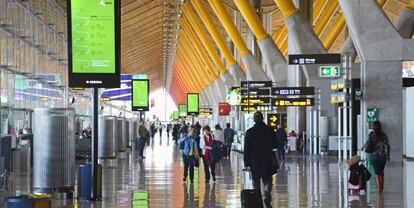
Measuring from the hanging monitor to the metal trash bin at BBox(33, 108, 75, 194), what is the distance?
1569 mm

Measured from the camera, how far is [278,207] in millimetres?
13445

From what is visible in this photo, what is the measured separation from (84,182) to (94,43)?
106 inches

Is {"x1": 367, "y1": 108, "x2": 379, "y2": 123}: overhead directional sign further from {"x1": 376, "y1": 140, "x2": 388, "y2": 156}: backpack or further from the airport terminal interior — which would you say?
{"x1": 376, "y1": 140, "x2": 388, "y2": 156}: backpack

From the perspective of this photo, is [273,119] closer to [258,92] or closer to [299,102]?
[258,92]

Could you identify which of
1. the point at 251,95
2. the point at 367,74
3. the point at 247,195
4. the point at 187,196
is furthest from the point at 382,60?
the point at 247,195

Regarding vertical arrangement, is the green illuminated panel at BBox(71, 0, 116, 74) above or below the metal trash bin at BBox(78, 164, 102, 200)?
above

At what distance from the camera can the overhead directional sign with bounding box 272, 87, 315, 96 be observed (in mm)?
34562

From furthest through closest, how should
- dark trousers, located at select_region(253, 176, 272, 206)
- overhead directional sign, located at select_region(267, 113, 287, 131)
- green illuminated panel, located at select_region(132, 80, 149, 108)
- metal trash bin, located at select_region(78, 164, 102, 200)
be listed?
overhead directional sign, located at select_region(267, 113, 287, 131), green illuminated panel, located at select_region(132, 80, 149, 108), metal trash bin, located at select_region(78, 164, 102, 200), dark trousers, located at select_region(253, 176, 272, 206)

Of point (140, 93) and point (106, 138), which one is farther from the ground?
point (140, 93)

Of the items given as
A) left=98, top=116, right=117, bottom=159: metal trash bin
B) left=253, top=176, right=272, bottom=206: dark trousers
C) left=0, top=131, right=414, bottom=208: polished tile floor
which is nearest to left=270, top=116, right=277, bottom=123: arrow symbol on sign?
left=98, top=116, right=117, bottom=159: metal trash bin

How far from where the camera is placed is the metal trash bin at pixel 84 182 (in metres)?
15.1

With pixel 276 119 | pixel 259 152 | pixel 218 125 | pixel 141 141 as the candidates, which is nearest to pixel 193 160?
pixel 259 152

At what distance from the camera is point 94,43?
48.4 ft

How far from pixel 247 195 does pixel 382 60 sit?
792 inches
